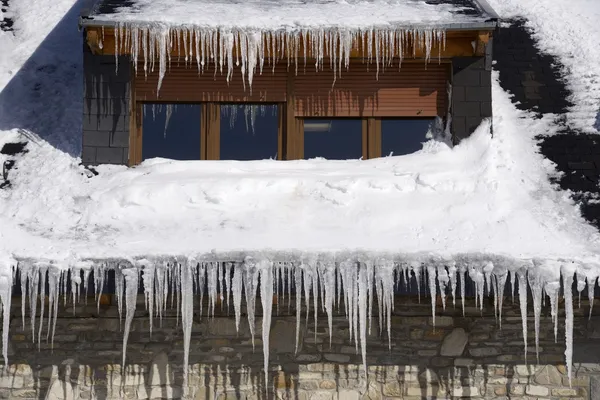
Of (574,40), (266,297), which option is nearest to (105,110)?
(266,297)

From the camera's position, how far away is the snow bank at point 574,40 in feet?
23.6

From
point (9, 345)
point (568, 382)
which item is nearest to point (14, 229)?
point (9, 345)

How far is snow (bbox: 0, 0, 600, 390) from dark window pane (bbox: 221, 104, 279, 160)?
0.86ft

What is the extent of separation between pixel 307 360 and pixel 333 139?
213cm

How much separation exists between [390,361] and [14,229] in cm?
329

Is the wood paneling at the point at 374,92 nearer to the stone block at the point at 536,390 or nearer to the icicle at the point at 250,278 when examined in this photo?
the icicle at the point at 250,278

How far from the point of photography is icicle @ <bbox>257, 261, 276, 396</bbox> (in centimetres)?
552

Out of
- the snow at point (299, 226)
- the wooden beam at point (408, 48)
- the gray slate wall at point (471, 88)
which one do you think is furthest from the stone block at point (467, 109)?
the wooden beam at point (408, 48)

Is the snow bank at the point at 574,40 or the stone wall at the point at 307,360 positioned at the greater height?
the snow bank at the point at 574,40

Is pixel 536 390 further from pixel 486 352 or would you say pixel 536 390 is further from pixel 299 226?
pixel 299 226

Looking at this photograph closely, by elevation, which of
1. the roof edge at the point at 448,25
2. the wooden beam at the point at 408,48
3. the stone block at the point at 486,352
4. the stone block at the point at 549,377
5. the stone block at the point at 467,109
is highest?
the roof edge at the point at 448,25

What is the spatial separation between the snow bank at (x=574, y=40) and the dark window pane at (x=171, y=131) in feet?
11.8

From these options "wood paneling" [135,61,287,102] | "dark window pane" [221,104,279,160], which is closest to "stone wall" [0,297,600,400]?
"dark window pane" [221,104,279,160]

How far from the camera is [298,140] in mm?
→ 7070
